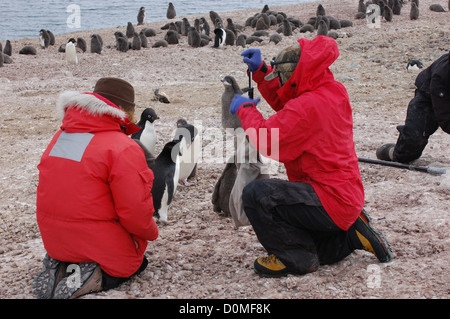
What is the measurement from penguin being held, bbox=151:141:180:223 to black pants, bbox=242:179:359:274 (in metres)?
1.45

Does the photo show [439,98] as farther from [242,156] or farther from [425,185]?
[242,156]

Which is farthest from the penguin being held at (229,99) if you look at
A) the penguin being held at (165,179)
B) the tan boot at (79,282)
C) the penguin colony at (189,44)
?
the tan boot at (79,282)

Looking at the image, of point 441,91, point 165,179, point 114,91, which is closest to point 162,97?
point 165,179

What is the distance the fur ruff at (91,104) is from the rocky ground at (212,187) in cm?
97

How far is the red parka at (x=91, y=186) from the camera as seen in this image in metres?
2.60

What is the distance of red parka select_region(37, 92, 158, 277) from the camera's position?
2604 millimetres

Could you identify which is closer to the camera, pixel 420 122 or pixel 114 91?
pixel 114 91

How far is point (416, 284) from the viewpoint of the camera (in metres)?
2.67

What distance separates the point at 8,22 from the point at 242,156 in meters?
30.4

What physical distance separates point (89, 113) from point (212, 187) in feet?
7.92

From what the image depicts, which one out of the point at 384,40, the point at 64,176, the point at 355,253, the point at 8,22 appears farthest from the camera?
the point at 8,22

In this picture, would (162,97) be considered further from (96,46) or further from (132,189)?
(96,46)

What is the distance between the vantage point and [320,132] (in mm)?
2697
